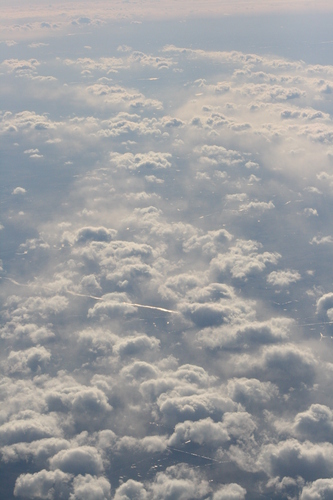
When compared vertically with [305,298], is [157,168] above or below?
above

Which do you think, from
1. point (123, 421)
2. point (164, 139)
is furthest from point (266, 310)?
point (164, 139)

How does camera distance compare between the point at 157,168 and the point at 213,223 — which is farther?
the point at 157,168

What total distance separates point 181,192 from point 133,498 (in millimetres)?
88664

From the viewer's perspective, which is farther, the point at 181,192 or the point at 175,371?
the point at 181,192

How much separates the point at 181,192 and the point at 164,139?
43932 mm

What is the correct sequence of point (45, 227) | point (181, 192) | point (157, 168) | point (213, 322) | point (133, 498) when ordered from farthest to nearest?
1. point (157, 168)
2. point (181, 192)
3. point (45, 227)
4. point (213, 322)
5. point (133, 498)

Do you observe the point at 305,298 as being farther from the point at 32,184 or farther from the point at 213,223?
the point at 32,184

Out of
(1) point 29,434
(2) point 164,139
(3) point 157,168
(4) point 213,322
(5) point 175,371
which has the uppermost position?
(2) point 164,139

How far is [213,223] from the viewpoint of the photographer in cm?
11225

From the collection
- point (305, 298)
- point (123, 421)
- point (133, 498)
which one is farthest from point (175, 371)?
point (305, 298)

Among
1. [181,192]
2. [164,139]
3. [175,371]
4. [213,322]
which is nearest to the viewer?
[175,371]

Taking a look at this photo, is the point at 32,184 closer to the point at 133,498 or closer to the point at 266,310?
the point at 266,310

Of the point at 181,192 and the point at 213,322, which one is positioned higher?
the point at 181,192

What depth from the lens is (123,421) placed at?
6134 cm
